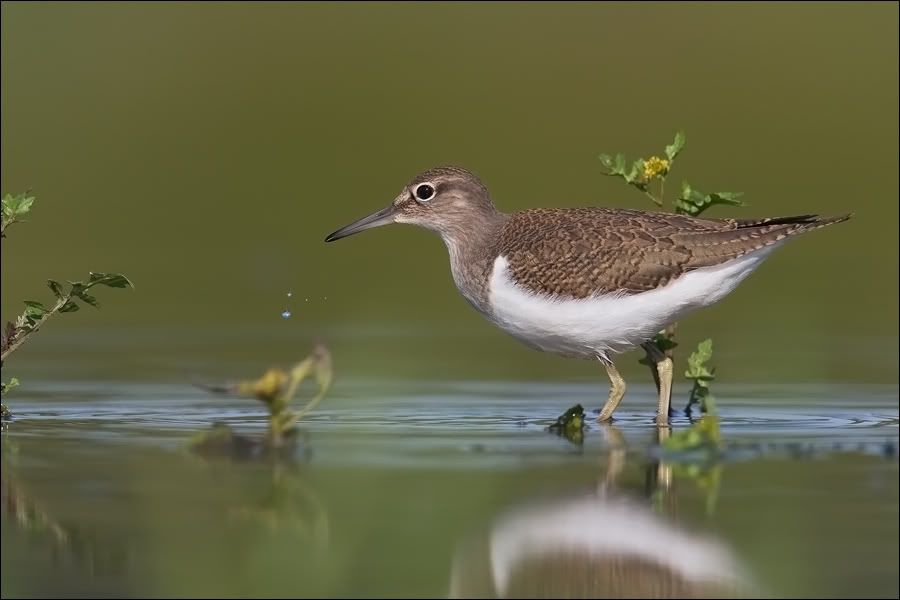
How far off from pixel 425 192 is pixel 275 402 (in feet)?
13.9

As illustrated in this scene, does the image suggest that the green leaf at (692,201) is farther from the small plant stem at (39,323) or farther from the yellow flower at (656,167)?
the small plant stem at (39,323)

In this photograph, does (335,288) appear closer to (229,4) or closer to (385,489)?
(385,489)

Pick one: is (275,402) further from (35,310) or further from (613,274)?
(613,274)

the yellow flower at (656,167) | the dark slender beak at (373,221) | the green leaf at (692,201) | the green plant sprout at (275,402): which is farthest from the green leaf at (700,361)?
the green plant sprout at (275,402)

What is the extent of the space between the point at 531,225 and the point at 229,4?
24.4 metres

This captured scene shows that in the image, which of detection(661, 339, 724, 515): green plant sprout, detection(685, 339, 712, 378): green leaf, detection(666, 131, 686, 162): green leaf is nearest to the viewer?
detection(661, 339, 724, 515): green plant sprout

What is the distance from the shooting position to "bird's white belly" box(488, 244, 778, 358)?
1177 cm

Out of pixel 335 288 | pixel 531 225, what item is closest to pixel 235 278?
pixel 335 288

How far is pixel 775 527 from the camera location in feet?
25.8

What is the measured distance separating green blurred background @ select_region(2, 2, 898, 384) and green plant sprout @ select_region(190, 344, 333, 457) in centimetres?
484

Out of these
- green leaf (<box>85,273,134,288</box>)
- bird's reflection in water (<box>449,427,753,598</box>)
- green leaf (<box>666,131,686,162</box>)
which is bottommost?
bird's reflection in water (<box>449,427,753,598</box>)

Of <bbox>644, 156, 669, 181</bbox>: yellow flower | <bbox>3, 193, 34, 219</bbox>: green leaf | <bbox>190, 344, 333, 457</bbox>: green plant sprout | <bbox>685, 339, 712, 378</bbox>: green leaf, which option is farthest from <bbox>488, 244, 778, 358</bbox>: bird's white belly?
Answer: <bbox>3, 193, 34, 219</bbox>: green leaf

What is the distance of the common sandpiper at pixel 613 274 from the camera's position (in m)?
11.8

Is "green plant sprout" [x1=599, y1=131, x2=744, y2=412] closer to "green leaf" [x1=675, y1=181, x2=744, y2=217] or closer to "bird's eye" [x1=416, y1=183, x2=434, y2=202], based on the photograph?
"green leaf" [x1=675, y1=181, x2=744, y2=217]
